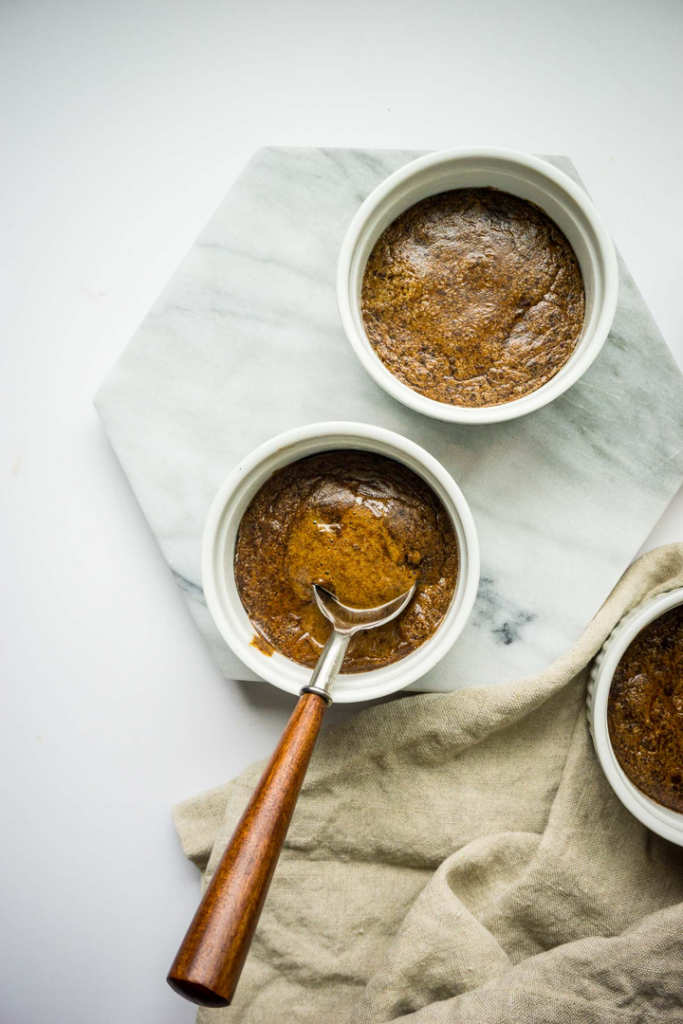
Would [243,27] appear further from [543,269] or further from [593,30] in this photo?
[543,269]

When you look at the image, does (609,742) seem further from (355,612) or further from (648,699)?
(355,612)

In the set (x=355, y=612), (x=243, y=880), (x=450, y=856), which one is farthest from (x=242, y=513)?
(x=450, y=856)

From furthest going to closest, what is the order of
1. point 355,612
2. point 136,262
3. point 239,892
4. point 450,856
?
point 136,262 < point 450,856 < point 355,612 < point 239,892

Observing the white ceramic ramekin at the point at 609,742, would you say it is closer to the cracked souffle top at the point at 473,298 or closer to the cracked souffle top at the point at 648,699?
the cracked souffle top at the point at 648,699

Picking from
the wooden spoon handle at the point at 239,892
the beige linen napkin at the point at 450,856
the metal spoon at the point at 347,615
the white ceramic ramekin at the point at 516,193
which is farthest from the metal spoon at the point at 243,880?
the white ceramic ramekin at the point at 516,193

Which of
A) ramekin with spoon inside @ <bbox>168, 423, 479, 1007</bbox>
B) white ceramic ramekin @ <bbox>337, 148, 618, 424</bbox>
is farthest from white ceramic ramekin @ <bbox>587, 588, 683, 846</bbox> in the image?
white ceramic ramekin @ <bbox>337, 148, 618, 424</bbox>
